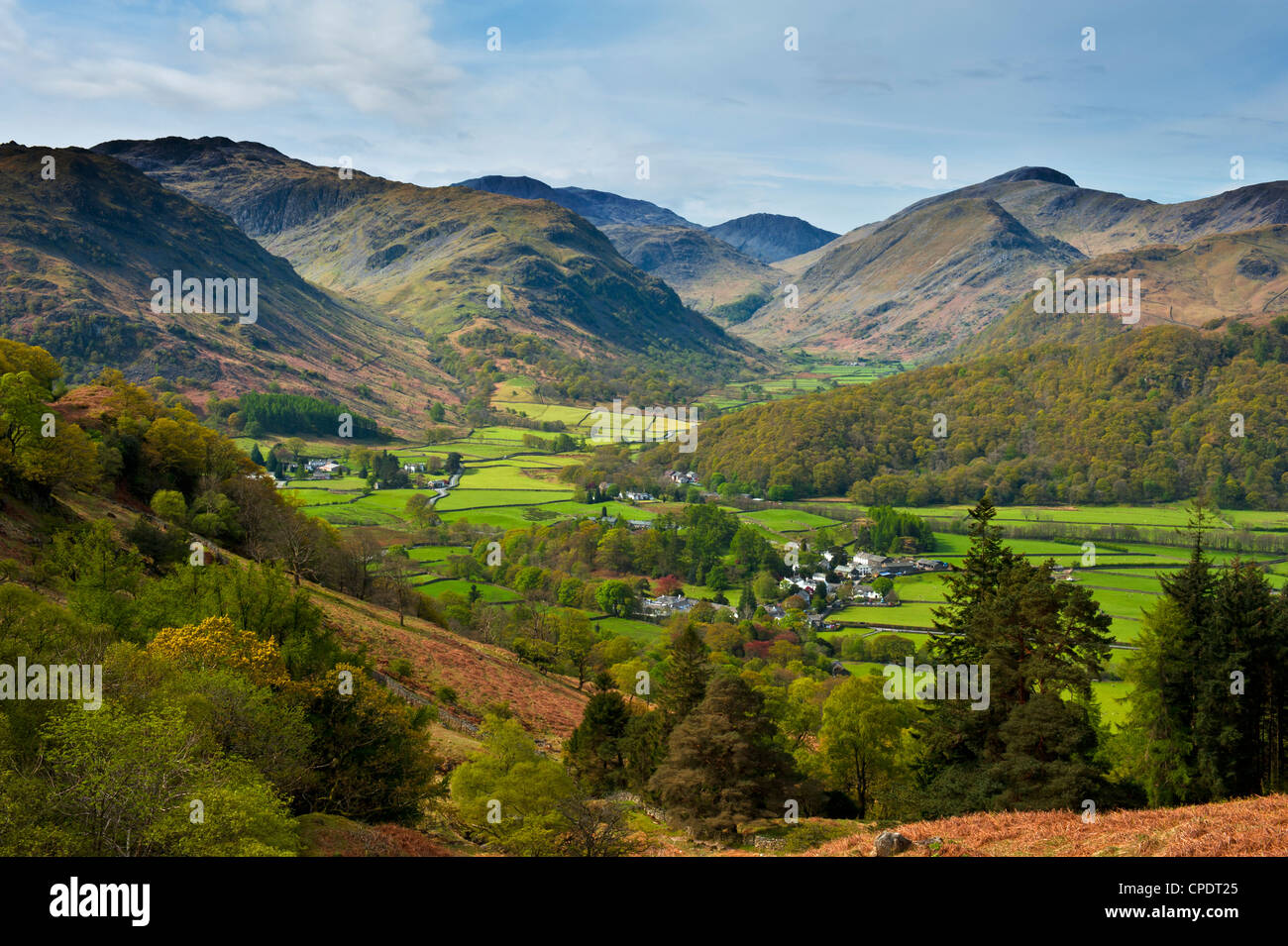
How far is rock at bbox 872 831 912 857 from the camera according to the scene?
20.3 metres

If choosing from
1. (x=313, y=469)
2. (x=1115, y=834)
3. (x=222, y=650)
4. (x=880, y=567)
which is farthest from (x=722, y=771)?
(x=313, y=469)

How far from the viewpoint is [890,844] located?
2038cm

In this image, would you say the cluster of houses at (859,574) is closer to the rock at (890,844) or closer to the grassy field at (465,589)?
the grassy field at (465,589)

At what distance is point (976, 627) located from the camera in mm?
33625

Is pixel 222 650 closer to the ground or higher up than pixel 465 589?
higher up

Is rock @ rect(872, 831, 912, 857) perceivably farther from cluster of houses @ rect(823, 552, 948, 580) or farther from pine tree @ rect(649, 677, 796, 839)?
cluster of houses @ rect(823, 552, 948, 580)

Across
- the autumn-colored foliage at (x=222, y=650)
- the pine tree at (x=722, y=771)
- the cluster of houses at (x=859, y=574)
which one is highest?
the autumn-colored foliage at (x=222, y=650)

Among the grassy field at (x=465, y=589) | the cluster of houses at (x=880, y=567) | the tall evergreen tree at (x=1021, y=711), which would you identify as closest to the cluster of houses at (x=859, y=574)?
the cluster of houses at (x=880, y=567)

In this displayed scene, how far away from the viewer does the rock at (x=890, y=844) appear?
66.6ft

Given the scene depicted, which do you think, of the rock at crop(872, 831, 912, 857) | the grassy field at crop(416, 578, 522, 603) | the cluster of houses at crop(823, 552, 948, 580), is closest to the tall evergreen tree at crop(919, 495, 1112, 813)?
the rock at crop(872, 831, 912, 857)

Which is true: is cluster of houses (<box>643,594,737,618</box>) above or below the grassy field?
below

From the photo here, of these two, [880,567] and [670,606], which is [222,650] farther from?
[880,567]

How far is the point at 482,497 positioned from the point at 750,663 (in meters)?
76.9
